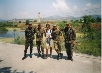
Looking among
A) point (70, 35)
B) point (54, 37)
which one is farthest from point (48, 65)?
point (70, 35)

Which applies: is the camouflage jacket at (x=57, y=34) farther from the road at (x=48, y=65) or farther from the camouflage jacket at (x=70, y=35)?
the road at (x=48, y=65)

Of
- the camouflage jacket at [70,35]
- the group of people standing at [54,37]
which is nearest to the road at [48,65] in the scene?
the group of people standing at [54,37]

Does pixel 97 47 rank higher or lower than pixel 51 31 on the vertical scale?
lower

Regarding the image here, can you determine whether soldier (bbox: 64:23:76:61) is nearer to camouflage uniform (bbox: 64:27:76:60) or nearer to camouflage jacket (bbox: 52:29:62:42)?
camouflage uniform (bbox: 64:27:76:60)

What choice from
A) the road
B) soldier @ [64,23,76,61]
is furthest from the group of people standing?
the road

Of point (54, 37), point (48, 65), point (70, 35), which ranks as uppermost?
point (70, 35)

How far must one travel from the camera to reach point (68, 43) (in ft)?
26.7

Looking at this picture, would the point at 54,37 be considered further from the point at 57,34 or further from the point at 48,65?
the point at 48,65

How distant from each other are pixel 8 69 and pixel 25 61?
4.06 feet

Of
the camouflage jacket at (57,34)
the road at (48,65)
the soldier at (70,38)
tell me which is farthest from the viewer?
the camouflage jacket at (57,34)

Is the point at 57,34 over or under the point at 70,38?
over

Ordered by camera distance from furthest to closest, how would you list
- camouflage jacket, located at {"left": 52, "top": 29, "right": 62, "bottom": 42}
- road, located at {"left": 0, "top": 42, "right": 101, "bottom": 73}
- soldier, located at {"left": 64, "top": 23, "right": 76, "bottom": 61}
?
1. camouflage jacket, located at {"left": 52, "top": 29, "right": 62, "bottom": 42}
2. soldier, located at {"left": 64, "top": 23, "right": 76, "bottom": 61}
3. road, located at {"left": 0, "top": 42, "right": 101, "bottom": 73}

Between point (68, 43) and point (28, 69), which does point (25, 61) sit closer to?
point (28, 69)

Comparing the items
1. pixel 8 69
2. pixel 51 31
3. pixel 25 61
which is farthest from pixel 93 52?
pixel 8 69
